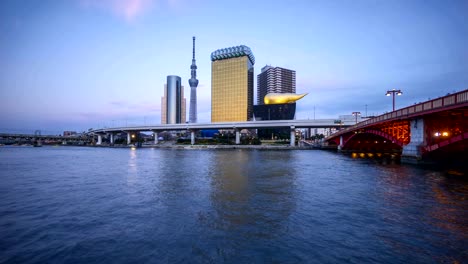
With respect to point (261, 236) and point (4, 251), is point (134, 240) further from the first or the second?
point (261, 236)

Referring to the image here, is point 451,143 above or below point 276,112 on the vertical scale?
below

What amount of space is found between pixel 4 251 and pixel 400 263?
14163 mm

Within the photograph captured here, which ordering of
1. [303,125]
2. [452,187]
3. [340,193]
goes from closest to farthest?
1. [340,193]
2. [452,187]
3. [303,125]

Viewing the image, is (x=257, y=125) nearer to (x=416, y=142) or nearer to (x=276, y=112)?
(x=416, y=142)

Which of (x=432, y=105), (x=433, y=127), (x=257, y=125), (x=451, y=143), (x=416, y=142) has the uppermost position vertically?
(x=257, y=125)

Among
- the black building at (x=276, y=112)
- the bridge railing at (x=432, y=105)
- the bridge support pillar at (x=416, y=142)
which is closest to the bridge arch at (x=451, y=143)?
the bridge support pillar at (x=416, y=142)

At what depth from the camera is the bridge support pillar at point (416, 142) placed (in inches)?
1352

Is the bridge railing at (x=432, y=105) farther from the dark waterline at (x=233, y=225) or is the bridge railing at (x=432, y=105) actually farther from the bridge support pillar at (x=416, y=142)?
the dark waterline at (x=233, y=225)

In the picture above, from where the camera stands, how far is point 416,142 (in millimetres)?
36125

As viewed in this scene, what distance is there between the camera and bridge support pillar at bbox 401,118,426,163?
34353 mm

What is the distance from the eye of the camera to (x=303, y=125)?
347 ft

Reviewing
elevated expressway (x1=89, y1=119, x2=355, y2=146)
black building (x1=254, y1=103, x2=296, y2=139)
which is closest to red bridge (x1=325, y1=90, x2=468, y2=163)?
elevated expressway (x1=89, y1=119, x2=355, y2=146)

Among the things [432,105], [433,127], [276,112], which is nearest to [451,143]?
[432,105]

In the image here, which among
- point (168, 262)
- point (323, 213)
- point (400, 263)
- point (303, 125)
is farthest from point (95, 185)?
point (303, 125)
